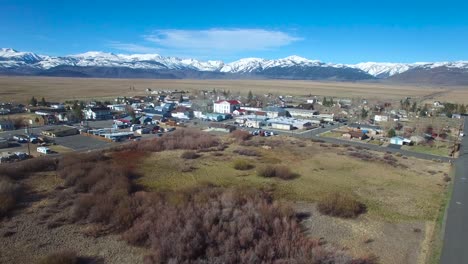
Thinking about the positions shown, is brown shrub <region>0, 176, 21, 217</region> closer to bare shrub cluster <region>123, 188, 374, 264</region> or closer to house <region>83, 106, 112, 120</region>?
bare shrub cluster <region>123, 188, 374, 264</region>

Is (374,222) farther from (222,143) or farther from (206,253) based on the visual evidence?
(222,143)

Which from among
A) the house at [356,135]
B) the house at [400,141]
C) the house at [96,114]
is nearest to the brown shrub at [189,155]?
the house at [356,135]

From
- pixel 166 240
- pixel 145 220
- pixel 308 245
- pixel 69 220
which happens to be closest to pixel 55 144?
pixel 69 220

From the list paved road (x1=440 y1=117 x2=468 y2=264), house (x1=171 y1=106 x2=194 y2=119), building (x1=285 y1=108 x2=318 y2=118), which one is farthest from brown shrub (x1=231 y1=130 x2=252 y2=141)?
building (x1=285 y1=108 x2=318 y2=118)

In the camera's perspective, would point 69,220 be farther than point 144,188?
No

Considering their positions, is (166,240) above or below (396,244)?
above

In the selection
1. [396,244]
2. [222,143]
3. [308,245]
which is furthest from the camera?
[222,143]

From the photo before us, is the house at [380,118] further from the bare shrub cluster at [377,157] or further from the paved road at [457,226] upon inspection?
the paved road at [457,226]
